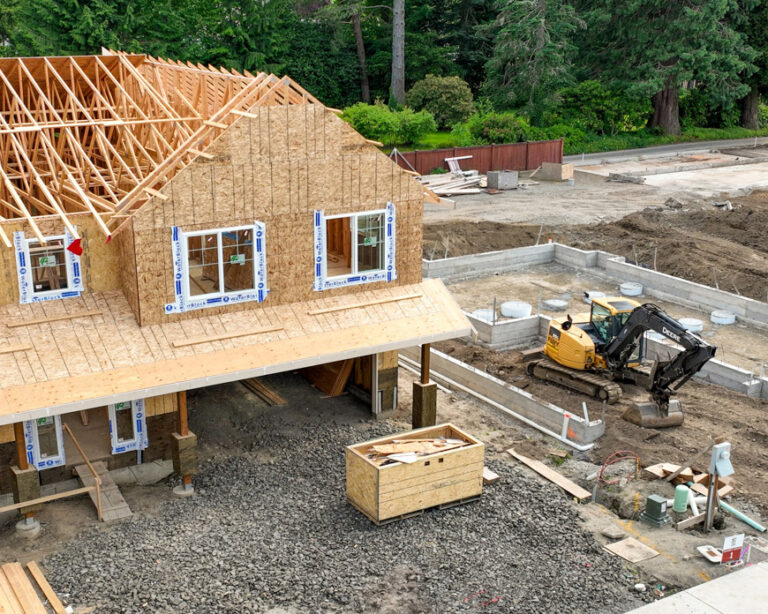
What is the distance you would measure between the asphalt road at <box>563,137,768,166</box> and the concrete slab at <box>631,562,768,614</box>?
1768 inches

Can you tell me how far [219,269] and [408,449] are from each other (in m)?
5.48

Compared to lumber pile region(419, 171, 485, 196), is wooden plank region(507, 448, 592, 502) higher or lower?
lower

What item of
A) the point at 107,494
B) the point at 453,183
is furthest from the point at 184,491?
the point at 453,183

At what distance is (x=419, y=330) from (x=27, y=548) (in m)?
9.09

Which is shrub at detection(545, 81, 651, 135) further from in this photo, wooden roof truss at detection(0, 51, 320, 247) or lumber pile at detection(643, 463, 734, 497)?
lumber pile at detection(643, 463, 734, 497)

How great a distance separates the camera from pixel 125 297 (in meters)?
19.7

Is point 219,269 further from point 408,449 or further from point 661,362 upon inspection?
point 661,362

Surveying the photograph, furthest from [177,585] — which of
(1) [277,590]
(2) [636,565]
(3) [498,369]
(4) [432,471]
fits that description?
(3) [498,369]

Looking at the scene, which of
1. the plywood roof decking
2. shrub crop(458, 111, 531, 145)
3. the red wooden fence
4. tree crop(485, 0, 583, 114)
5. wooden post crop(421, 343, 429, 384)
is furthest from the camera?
tree crop(485, 0, 583, 114)

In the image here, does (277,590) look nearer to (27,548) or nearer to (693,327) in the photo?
(27,548)

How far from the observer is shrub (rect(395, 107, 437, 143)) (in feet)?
183

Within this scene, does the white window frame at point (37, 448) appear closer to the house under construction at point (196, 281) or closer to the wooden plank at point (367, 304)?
the house under construction at point (196, 281)

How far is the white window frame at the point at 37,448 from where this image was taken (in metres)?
18.8

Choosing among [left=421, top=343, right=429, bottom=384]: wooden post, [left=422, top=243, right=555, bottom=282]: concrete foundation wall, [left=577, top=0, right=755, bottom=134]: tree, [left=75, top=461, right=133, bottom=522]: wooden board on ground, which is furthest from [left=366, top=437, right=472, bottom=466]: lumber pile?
[left=577, top=0, right=755, bottom=134]: tree
